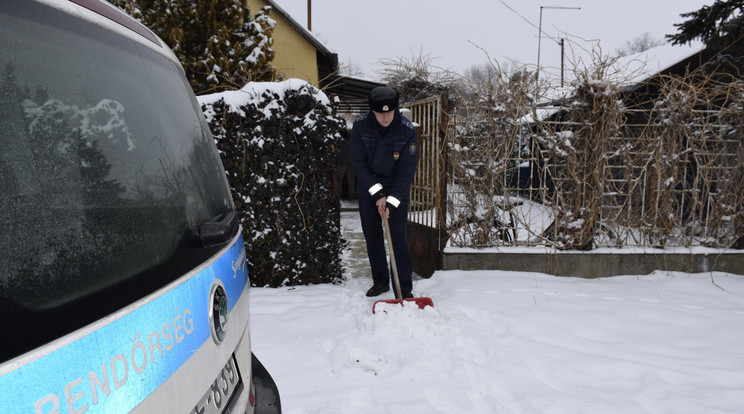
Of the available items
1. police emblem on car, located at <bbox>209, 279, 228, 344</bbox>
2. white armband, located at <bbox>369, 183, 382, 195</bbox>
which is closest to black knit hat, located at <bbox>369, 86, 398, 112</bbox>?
white armband, located at <bbox>369, 183, 382, 195</bbox>


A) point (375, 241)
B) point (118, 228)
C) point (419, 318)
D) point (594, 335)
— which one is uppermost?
point (118, 228)

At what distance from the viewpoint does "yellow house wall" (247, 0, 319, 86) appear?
1196cm

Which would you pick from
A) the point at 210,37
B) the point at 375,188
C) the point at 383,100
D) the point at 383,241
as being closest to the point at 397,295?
→ the point at 383,241

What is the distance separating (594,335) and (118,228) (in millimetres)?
3550

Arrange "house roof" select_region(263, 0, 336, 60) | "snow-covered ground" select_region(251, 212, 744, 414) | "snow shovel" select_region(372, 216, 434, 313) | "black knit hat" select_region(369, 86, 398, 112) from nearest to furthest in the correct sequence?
"snow-covered ground" select_region(251, 212, 744, 414)
"snow shovel" select_region(372, 216, 434, 313)
"black knit hat" select_region(369, 86, 398, 112)
"house roof" select_region(263, 0, 336, 60)

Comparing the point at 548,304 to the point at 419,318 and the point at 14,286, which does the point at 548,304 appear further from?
the point at 14,286

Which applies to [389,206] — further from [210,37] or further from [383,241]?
[210,37]

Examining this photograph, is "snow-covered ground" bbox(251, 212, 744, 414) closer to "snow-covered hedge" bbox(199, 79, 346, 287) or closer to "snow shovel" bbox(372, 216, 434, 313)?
"snow shovel" bbox(372, 216, 434, 313)

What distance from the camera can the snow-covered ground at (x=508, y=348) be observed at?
2.38 metres

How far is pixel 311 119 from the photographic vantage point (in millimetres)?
4031

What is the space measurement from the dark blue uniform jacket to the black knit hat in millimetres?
Result: 149

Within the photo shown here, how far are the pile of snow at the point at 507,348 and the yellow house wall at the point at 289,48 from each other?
9.46 m

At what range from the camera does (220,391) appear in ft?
3.64

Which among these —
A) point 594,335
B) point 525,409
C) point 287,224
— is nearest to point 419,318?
point 525,409
